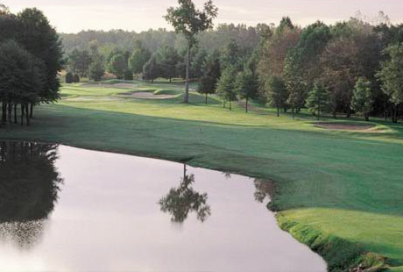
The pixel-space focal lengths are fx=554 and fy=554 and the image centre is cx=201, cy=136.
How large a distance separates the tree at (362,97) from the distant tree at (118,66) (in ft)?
349

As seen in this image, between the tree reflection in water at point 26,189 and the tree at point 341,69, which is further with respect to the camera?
the tree at point 341,69

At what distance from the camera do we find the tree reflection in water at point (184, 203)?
29.3 meters

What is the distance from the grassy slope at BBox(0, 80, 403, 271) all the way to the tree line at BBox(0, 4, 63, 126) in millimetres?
3207

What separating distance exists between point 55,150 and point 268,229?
26.6 meters

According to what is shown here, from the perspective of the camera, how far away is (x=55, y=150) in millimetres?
47844

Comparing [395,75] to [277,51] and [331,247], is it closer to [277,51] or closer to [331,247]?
[277,51]

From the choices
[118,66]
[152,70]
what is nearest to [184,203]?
[152,70]

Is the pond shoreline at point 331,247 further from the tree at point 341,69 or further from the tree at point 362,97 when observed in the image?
the tree at point 341,69

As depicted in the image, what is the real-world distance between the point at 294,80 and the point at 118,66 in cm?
9729

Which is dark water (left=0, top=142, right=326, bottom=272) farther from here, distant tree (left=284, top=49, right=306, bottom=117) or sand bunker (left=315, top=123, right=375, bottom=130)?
distant tree (left=284, top=49, right=306, bottom=117)

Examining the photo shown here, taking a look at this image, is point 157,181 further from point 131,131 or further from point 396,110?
point 396,110

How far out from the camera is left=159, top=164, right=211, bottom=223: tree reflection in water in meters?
29.3

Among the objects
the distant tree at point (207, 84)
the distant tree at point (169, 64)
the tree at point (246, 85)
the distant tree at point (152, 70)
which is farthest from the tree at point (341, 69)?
the distant tree at point (169, 64)

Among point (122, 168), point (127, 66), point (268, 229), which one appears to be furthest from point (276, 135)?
point (127, 66)
